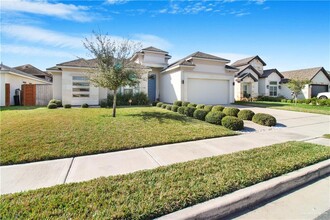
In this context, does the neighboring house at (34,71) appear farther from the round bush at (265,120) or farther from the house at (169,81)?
the round bush at (265,120)

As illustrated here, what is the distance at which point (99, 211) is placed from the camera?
2.46 m

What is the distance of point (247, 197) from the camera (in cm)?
295

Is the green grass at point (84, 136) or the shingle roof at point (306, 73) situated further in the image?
the shingle roof at point (306, 73)

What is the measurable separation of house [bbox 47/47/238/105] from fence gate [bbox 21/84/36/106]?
251 centimetres

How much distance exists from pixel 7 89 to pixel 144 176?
1990 cm

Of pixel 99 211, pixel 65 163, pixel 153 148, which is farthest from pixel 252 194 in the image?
pixel 65 163

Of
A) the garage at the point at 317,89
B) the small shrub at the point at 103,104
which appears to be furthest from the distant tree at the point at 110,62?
the garage at the point at 317,89

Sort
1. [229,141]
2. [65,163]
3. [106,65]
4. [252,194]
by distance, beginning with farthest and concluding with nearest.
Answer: [106,65], [229,141], [65,163], [252,194]

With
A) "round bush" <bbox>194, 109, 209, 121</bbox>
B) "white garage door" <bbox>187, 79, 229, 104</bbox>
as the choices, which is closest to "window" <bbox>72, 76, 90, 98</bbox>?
"white garage door" <bbox>187, 79, 229, 104</bbox>

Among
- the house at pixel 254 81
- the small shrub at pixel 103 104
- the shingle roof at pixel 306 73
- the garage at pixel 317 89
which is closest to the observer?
the small shrub at pixel 103 104

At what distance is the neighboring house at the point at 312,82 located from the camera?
27.9 meters

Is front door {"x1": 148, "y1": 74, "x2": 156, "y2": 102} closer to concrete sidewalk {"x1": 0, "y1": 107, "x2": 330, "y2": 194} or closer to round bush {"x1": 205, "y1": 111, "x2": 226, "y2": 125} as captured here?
round bush {"x1": 205, "y1": 111, "x2": 226, "y2": 125}

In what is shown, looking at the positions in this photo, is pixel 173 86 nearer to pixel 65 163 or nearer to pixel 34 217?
pixel 65 163

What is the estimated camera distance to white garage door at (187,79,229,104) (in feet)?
→ 59.8
